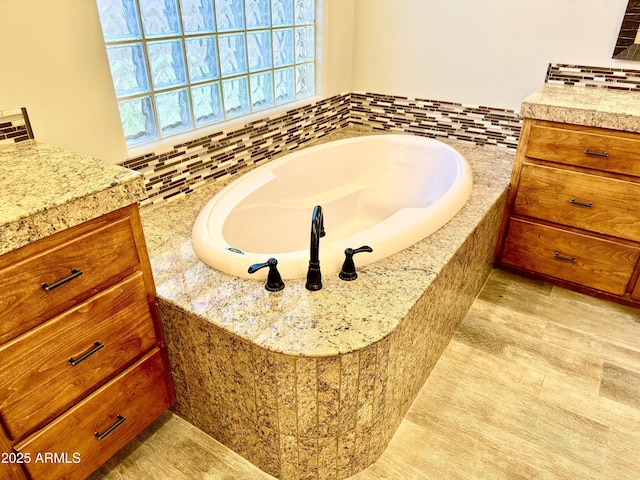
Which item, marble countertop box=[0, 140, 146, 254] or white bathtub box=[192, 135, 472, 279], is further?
white bathtub box=[192, 135, 472, 279]

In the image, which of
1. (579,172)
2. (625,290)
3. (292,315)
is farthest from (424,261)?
(625,290)

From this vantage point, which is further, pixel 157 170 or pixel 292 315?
pixel 157 170

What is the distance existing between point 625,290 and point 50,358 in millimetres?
2297

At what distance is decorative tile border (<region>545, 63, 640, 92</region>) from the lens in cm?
221

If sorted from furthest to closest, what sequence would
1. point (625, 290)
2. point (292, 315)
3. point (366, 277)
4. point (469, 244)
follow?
1. point (625, 290)
2. point (469, 244)
3. point (366, 277)
4. point (292, 315)

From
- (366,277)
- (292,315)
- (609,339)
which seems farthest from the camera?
(609,339)

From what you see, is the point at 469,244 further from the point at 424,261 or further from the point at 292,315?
the point at 292,315

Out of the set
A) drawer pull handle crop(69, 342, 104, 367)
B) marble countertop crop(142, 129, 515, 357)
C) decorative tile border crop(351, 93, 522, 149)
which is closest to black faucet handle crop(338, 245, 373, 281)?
marble countertop crop(142, 129, 515, 357)

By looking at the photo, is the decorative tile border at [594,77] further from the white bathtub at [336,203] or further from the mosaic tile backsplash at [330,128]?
the white bathtub at [336,203]

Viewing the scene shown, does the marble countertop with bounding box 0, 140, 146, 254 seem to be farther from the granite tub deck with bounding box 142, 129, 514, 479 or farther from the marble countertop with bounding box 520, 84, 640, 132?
the marble countertop with bounding box 520, 84, 640, 132

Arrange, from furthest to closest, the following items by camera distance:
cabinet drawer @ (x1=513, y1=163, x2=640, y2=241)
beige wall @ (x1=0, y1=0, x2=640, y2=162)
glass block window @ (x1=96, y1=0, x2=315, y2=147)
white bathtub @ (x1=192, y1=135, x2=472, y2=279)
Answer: cabinet drawer @ (x1=513, y1=163, x2=640, y2=241) → glass block window @ (x1=96, y1=0, x2=315, y2=147) → white bathtub @ (x1=192, y1=135, x2=472, y2=279) → beige wall @ (x1=0, y1=0, x2=640, y2=162)

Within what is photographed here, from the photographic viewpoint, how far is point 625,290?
215 cm

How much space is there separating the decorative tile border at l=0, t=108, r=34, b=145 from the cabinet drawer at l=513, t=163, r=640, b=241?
1.99 m

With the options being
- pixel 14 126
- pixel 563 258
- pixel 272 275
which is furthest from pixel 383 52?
pixel 14 126
